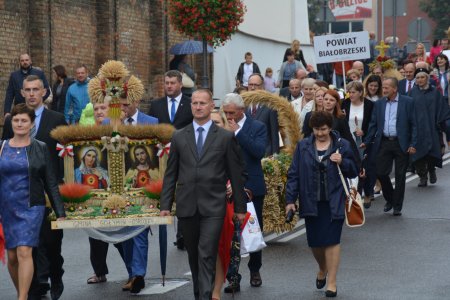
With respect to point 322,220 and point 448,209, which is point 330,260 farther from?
point 448,209

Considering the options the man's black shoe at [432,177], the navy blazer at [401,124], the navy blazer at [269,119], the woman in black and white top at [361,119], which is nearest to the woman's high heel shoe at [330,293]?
the navy blazer at [269,119]

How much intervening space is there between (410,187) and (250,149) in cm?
963

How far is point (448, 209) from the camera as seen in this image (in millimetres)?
18594

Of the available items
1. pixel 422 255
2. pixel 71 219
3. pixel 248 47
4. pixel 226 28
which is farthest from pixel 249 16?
pixel 71 219

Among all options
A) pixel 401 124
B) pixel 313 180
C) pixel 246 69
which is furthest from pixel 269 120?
pixel 246 69

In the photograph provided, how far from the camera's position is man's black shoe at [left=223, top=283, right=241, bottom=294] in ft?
39.9

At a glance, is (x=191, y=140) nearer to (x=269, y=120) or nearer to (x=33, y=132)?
(x=33, y=132)

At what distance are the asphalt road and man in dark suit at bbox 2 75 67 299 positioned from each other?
262 mm

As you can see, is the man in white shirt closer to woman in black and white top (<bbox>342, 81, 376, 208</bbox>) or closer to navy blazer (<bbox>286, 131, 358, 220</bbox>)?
woman in black and white top (<bbox>342, 81, 376, 208</bbox>)

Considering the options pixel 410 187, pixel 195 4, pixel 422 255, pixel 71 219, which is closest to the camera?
pixel 71 219

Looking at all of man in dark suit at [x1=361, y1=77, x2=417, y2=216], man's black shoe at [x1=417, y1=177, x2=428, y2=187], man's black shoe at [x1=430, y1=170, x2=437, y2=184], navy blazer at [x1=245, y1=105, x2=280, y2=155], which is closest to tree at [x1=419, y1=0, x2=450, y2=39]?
man's black shoe at [x1=430, y1=170, x2=437, y2=184]

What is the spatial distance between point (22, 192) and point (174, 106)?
382cm

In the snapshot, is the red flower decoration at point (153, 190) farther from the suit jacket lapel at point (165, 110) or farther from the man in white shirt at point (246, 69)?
the man in white shirt at point (246, 69)

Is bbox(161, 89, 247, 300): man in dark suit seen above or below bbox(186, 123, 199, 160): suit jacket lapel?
below
